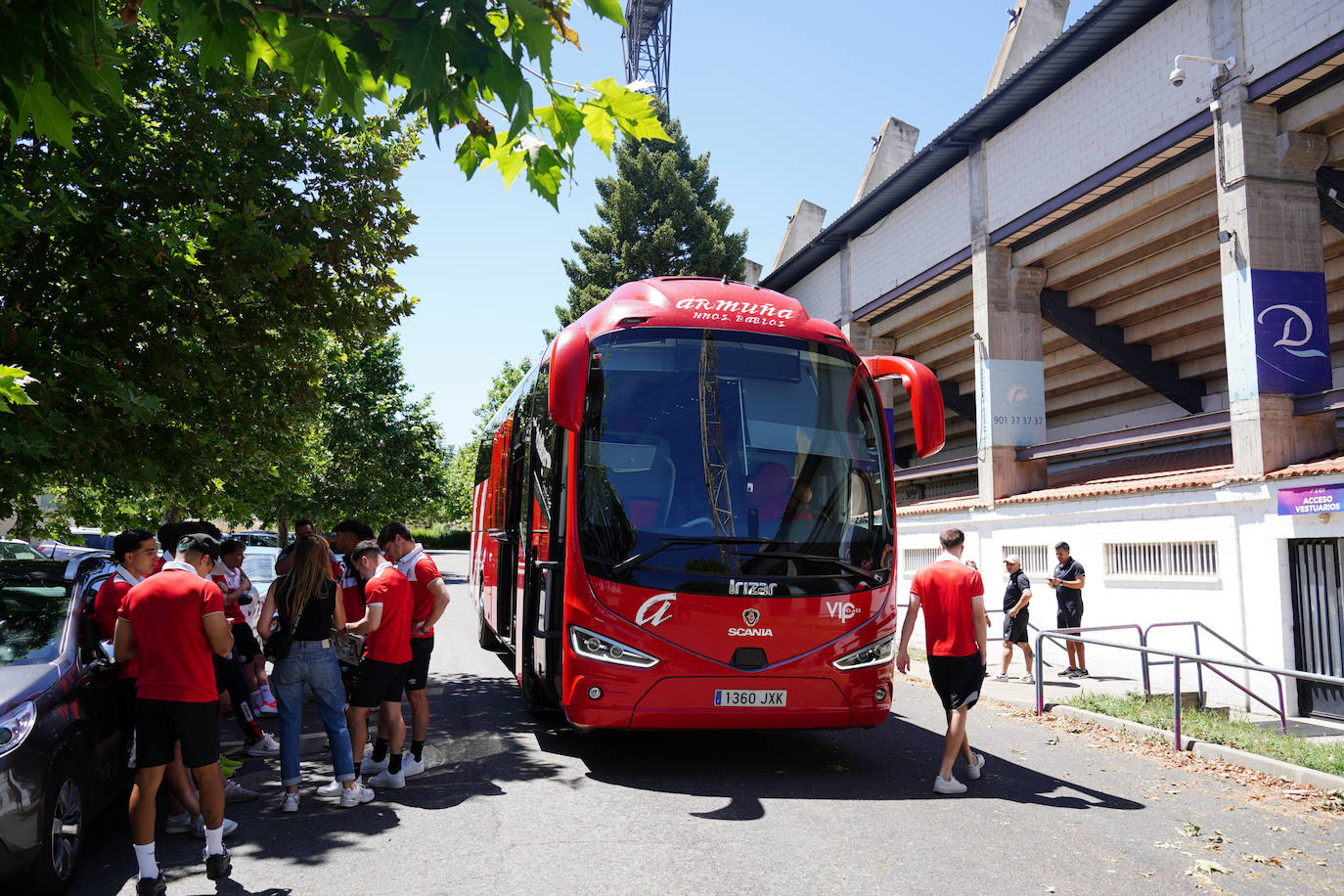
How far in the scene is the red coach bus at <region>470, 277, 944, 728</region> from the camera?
6844mm

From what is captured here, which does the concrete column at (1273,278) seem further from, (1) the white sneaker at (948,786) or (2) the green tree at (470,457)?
(2) the green tree at (470,457)

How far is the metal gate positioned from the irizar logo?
771cm

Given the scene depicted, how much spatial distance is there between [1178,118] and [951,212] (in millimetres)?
7098

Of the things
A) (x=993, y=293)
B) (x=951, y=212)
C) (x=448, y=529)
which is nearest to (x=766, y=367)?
(x=993, y=293)

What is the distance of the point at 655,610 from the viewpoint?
6832mm

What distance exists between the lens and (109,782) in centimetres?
547

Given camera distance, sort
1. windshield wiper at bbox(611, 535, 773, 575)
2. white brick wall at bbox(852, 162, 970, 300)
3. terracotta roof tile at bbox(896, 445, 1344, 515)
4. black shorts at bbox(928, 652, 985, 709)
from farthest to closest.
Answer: white brick wall at bbox(852, 162, 970, 300) → terracotta roof tile at bbox(896, 445, 1344, 515) → windshield wiper at bbox(611, 535, 773, 575) → black shorts at bbox(928, 652, 985, 709)

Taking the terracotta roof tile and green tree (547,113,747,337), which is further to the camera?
green tree (547,113,747,337)

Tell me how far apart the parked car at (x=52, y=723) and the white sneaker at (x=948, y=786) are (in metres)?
5.32

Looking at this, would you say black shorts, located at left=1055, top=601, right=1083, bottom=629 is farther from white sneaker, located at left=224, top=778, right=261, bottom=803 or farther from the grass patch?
white sneaker, located at left=224, top=778, right=261, bottom=803

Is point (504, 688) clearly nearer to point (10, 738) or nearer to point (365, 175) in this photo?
point (365, 175)

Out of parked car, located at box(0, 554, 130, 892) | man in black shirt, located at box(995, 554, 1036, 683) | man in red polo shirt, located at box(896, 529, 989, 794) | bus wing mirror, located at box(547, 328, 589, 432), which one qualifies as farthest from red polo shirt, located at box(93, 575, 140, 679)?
man in black shirt, located at box(995, 554, 1036, 683)

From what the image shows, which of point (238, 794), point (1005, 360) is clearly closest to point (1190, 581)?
point (1005, 360)

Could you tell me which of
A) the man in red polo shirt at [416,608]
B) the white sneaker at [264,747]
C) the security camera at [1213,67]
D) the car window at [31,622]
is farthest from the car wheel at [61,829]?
the security camera at [1213,67]
